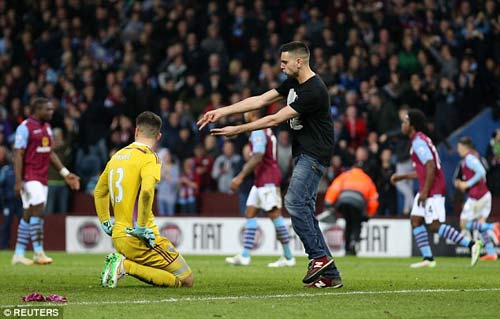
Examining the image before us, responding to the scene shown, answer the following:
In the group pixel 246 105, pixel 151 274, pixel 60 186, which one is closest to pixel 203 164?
pixel 60 186

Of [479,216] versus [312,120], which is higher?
[312,120]

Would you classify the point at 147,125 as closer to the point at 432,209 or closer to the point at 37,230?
the point at 37,230

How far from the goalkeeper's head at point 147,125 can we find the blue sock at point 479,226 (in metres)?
9.29

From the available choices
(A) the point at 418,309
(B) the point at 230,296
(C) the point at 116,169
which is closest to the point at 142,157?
(C) the point at 116,169

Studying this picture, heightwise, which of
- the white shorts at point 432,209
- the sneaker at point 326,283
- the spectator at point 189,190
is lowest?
the sneaker at point 326,283

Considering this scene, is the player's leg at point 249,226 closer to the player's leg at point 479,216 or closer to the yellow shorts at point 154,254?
the player's leg at point 479,216

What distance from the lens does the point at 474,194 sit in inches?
765

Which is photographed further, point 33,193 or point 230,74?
point 230,74

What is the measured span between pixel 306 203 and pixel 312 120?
867 millimetres

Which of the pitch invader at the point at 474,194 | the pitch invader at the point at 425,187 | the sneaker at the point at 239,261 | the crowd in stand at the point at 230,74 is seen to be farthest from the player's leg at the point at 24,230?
the pitch invader at the point at 474,194

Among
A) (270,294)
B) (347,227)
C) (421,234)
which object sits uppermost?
(347,227)

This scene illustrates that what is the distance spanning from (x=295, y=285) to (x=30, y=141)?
20.5 ft

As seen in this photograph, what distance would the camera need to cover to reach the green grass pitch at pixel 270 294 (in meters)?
8.65

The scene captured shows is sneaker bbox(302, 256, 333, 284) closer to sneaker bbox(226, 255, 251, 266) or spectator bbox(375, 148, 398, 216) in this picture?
sneaker bbox(226, 255, 251, 266)
